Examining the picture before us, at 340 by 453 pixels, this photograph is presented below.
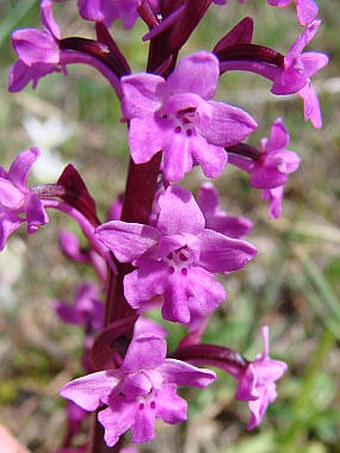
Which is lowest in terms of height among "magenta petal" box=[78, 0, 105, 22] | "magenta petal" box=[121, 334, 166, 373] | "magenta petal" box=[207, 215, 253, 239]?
"magenta petal" box=[121, 334, 166, 373]

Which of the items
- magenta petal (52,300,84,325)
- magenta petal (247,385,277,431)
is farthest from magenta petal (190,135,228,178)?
magenta petal (52,300,84,325)

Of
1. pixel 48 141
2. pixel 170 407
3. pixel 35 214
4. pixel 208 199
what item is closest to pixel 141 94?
pixel 35 214

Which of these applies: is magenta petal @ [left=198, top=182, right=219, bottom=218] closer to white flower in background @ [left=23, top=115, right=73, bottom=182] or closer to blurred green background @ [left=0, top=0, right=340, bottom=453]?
blurred green background @ [left=0, top=0, right=340, bottom=453]

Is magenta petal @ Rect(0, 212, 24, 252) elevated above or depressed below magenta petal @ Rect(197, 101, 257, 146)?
below

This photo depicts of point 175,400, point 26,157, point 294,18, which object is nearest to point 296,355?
point 175,400

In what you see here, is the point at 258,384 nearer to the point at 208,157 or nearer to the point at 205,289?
the point at 205,289

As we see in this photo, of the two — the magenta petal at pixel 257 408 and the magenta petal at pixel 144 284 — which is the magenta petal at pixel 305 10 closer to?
the magenta petal at pixel 144 284

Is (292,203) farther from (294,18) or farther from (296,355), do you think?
(294,18)
